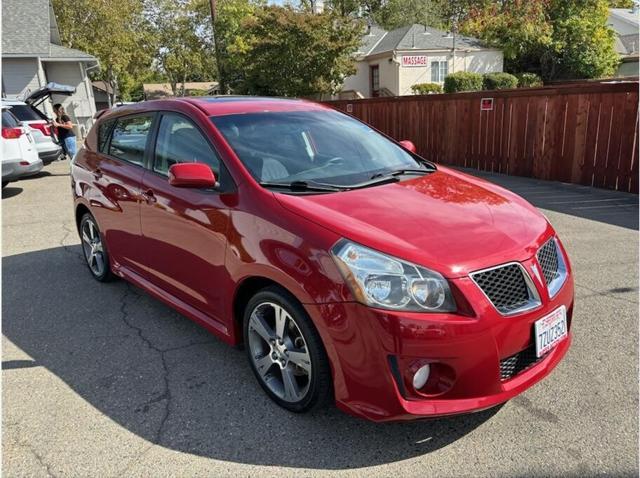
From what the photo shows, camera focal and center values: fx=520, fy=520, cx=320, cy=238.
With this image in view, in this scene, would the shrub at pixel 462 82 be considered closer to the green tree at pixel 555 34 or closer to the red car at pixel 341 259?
the green tree at pixel 555 34

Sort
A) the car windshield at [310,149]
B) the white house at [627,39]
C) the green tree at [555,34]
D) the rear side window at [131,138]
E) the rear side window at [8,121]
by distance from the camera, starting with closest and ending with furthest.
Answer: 1. the car windshield at [310,149]
2. the rear side window at [131,138]
3. the rear side window at [8,121]
4. the green tree at [555,34]
5. the white house at [627,39]

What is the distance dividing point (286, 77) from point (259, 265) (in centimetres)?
2569

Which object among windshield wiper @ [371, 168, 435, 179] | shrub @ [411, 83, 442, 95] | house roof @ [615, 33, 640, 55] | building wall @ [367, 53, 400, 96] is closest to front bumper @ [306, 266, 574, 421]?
windshield wiper @ [371, 168, 435, 179]

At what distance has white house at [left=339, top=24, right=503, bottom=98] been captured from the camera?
105ft

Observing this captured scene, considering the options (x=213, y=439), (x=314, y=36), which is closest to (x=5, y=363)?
(x=213, y=439)

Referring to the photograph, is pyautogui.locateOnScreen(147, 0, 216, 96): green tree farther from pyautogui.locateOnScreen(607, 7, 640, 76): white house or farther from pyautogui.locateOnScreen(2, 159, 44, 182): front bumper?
pyautogui.locateOnScreen(2, 159, 44, 182): front bumper

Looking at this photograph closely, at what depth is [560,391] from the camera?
3107 mm

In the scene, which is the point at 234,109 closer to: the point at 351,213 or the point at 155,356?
the point at 351,213

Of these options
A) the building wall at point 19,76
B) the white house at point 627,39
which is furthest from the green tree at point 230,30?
the white house at point 627,39

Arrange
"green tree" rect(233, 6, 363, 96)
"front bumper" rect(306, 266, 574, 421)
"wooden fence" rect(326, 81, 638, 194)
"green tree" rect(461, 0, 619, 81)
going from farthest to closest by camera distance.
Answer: "green tree" rect(461, 0, 619, 81) → "green tree" rect(233, 6, 363, 96) → "wooden fence" rect(326, 81, 638, 194) → "front bumper" rect(306, 266, 574, 421)

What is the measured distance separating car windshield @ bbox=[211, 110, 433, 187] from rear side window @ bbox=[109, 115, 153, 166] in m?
0.89

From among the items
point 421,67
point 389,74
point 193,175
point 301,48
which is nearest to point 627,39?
point 421,67

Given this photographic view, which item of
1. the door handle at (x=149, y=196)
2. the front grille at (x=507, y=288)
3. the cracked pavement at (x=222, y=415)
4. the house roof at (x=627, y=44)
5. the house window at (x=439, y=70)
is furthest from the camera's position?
the house roof at (x=627, y=44)

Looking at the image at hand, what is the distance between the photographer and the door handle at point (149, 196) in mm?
3730
